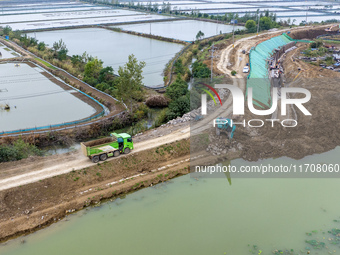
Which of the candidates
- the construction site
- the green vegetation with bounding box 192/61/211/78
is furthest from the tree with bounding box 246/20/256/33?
the green vegetation with bounding box 192/61/211/78

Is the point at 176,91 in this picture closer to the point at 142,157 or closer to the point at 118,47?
the point at 142,157

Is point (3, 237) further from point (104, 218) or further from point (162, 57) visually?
point (162, 57)

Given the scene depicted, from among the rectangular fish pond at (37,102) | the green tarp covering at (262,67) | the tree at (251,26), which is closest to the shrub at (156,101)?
the rectangular fish pond at (37,102)

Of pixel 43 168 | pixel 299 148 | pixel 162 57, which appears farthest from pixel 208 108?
pixel 162 57

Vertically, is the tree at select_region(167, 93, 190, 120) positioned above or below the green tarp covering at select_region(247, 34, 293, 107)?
below

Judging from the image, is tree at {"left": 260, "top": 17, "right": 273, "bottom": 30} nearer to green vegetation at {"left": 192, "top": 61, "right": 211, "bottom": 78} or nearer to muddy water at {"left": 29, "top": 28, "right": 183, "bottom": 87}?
muddy water at {"left": 29, "top": 28, "right": 183, "bottom": 87}

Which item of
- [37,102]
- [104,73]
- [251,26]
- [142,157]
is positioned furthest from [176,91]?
[251,26]

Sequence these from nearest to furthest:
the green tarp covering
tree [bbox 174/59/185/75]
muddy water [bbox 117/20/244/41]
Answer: the green tarp covering → tree [bbox 174/59/185/75] → muddy water [bbox 117/20/244/41]
